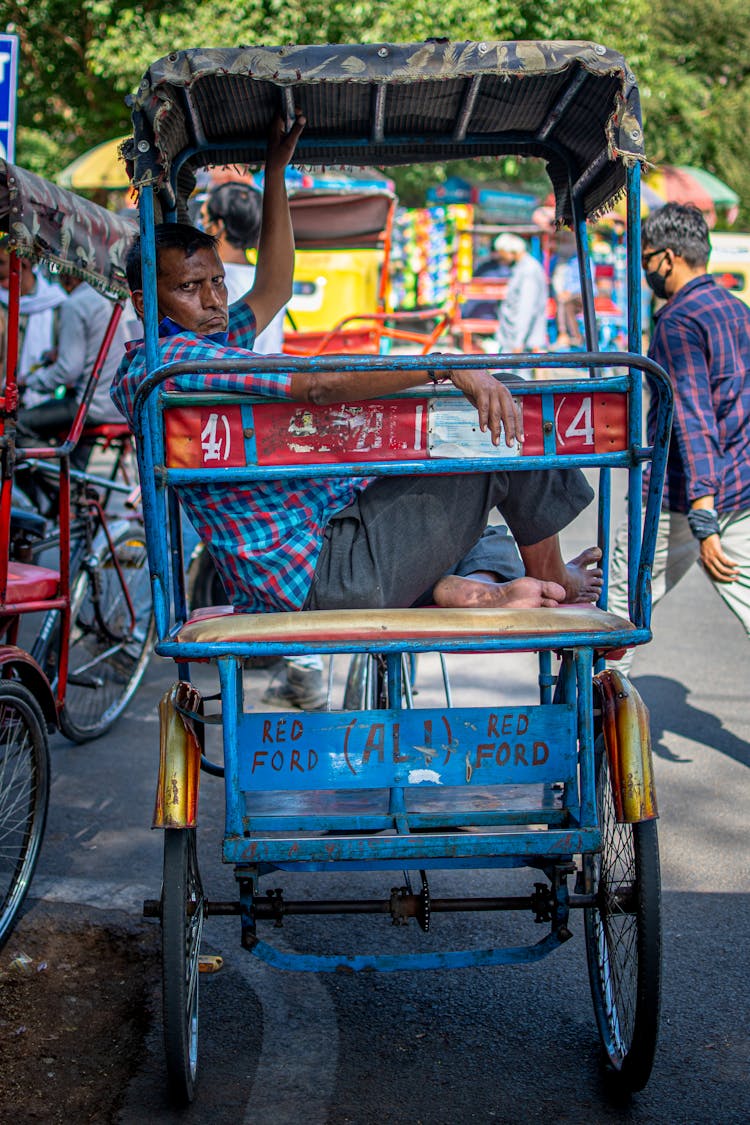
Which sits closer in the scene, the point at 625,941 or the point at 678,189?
the point at 625,941

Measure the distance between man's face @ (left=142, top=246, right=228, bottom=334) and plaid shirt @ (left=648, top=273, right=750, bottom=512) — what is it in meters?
1.81

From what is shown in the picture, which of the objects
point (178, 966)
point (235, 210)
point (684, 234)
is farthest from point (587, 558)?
point (235, 210)

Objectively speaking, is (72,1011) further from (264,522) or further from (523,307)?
(523,307)

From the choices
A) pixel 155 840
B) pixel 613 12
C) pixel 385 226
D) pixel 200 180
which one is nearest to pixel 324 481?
pixel 155 840

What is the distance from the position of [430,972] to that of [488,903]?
30.7 inches

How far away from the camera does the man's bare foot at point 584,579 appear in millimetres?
3076

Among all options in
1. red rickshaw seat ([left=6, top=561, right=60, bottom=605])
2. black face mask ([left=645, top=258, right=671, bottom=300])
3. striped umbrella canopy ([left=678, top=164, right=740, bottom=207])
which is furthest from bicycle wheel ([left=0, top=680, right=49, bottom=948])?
striped umbrella canopy ([left=678, top=164, right=740, bottom=207])

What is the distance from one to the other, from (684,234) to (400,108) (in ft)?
5.06

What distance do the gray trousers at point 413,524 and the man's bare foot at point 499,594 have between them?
75mm

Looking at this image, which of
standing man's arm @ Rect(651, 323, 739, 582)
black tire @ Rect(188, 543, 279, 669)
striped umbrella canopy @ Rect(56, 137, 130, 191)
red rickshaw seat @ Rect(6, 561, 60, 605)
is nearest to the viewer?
red rickshaw seat @ Rect(6, 561, 60, 605)

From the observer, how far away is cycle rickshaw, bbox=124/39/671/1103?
2.55 metres

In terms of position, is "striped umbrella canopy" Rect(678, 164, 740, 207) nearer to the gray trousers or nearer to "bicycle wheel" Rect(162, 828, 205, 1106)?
the gray trousers

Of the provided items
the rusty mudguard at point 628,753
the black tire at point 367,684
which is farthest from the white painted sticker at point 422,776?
the black tire at point 367,684

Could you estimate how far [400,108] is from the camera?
11.1 feet
